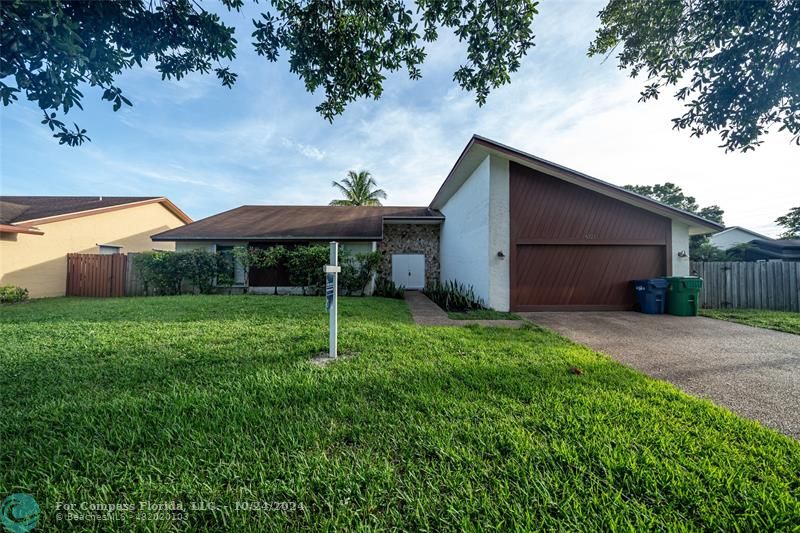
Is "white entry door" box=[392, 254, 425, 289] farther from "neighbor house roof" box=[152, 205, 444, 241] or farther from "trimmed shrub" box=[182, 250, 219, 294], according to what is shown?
"trimmed shrub" box=[182, 250, 219, 294]

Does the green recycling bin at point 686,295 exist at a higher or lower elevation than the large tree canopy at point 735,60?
lower

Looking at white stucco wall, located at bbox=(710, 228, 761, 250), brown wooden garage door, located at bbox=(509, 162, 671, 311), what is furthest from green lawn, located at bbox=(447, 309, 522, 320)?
white stucco wall, located at bbox=(710, 228, 761, 250)

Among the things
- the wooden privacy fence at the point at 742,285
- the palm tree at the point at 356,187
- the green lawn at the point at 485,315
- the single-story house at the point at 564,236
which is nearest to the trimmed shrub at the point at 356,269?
the single-story house at the point at 564,236

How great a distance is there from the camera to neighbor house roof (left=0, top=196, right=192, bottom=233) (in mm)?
10469

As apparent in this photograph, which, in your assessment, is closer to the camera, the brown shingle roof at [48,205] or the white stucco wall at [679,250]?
the white stucco wall at [679,250]

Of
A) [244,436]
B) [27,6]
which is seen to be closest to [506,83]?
[27,6]

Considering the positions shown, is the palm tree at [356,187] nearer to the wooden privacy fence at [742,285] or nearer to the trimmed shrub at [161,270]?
the trimmed shrub at [161,270]

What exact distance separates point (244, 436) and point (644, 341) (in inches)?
247

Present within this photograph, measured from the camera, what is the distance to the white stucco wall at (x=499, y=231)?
8094 millimetres

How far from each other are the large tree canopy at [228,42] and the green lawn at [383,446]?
2.73m

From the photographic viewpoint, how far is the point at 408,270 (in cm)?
1414

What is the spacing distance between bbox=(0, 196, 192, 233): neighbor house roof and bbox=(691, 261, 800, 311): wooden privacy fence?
2316cm

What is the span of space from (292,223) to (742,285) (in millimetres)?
16881

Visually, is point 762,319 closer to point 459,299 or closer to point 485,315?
point 485,315
